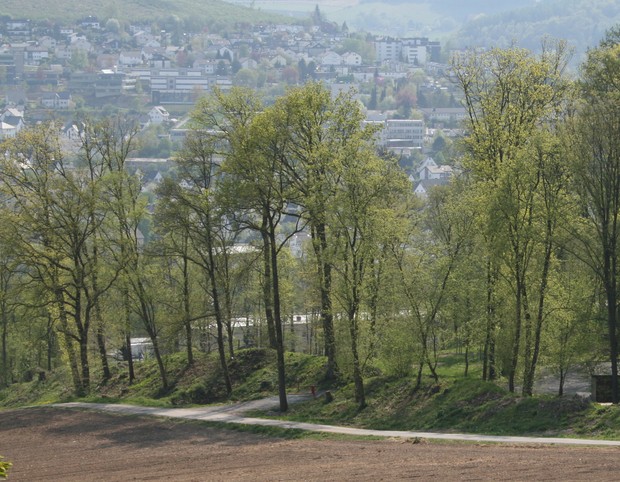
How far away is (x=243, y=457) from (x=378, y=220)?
10.2 m

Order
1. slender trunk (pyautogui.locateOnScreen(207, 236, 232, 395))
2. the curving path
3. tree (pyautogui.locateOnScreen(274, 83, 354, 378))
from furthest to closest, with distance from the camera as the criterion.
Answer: slender trunk (pyautogui.locateOnScreen(207, 236, 232, 395))
tree (pyautogui.locateOnScreen(274, 83, 354, 378))
the curving path

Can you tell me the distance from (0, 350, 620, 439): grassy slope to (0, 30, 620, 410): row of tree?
94cm

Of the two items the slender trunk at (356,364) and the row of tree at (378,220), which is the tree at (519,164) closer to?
the row of tree at (378,220)

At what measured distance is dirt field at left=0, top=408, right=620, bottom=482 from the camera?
25734 millimetres

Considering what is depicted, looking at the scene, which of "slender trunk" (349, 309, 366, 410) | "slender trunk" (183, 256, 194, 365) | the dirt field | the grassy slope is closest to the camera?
the dirt field

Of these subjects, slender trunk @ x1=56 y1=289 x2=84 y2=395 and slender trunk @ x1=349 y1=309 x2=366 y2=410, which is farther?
slender trunk @ x1=56 y1=289 x2=84 y2=395

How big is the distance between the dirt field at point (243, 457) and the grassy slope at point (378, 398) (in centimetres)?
290

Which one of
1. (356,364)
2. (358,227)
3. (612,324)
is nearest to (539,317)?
(612,324)

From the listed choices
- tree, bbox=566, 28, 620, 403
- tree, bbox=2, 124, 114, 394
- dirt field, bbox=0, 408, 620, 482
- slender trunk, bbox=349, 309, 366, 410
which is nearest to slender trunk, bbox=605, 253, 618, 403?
tree, bbox=566, 28, 620, 403

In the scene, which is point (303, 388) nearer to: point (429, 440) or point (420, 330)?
point (420, 330)

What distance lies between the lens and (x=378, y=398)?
3922 cm

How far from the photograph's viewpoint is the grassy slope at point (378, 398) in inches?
1261

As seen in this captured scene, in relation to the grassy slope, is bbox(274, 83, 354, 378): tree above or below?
above

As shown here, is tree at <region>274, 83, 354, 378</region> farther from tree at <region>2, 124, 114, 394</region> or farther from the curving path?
tree at <region>2, 124, 114, 394</region>
